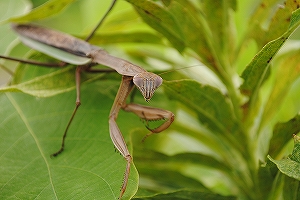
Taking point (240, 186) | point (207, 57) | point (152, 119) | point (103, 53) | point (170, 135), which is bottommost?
point (170, 135)

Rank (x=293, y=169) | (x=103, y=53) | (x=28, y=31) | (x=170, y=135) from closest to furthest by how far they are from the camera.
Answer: (x=293, y=169) < (x=103, y=53) < (x=28, y=31) < (x=170, y=135)

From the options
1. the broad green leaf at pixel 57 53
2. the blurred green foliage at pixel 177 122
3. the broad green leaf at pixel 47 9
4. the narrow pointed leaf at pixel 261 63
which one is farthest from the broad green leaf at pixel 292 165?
the broad green leaf at pixel 47 9

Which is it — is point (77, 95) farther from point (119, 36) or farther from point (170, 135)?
point (170, 135)

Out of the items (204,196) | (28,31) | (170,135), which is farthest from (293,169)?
(28,31)

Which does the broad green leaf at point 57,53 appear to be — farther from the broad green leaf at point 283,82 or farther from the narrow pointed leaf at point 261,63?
the broad green leaf at point 283,82

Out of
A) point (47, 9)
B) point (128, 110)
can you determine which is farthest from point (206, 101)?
point (47, 9)

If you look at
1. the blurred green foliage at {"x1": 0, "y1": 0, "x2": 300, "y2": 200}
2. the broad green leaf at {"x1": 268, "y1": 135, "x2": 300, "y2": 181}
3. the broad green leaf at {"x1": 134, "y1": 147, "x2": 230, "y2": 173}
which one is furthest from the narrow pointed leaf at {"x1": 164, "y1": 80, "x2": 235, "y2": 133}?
the broad green leaf at {"x1": 268, "y1": 135, "x2": 300, "y2": 181}

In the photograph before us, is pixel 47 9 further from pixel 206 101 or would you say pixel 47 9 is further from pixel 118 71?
pixel 206 101
